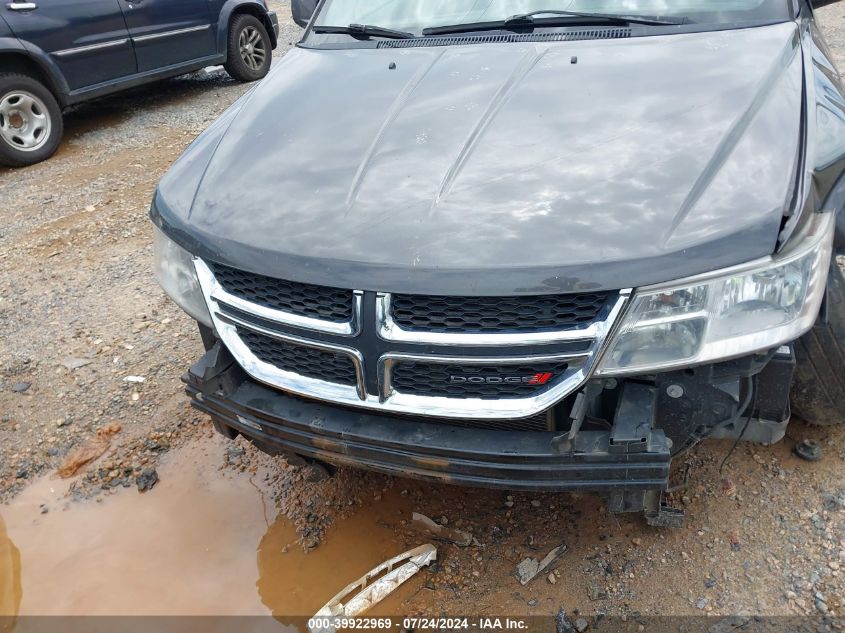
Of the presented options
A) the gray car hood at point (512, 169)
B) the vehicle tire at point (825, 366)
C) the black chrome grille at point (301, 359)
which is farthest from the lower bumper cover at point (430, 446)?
the vehicle tire at point (825, 366)

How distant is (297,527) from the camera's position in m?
2.67

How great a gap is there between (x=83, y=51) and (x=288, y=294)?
5.76 meters

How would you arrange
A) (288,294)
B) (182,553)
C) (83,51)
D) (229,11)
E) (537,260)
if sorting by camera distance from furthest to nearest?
(229,11)
(83,51)
(182,553)
(288,294)
(537,260)

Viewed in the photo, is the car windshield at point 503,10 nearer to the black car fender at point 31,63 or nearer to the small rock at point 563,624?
the small rock at point 563,624

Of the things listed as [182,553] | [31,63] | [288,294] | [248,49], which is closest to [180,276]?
[288,294]

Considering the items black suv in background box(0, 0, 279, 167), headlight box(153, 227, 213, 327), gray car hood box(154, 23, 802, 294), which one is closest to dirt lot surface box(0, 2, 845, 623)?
headlight box(153, 227, 213, 327)

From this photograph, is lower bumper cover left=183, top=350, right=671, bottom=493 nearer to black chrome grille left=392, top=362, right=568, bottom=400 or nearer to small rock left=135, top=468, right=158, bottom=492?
black chrome grille left=392, top=362, right=568, bottom=400

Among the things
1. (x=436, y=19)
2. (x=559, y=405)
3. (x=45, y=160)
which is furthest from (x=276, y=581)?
(x=45, y=160)

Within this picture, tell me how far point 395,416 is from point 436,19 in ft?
5.78

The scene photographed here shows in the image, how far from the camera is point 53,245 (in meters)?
4.97

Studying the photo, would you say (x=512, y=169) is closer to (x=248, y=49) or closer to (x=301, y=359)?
(x=301, y=359)

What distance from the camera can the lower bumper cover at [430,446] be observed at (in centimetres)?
184

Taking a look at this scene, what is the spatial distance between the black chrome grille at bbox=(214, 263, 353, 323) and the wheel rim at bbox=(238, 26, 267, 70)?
6.70 m

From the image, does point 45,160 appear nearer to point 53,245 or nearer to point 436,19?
point 53,245
